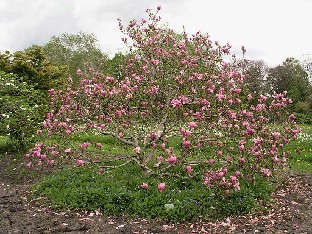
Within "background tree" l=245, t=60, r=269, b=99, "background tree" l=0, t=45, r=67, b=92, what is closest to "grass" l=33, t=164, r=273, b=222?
"background tree" l=0, t=45, r=67, b=92

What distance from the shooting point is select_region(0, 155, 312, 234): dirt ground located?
8.72 m

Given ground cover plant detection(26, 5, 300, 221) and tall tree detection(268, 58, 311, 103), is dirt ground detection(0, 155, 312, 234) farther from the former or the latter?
tall tree detection(268, 58, 311, 103)

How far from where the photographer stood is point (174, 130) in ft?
37.1

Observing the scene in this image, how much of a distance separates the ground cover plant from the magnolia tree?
0.10ft

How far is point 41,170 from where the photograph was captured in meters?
13.9

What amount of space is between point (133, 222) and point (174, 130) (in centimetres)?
324

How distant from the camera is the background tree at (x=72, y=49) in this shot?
52.2m

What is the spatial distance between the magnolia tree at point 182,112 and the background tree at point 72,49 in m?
40.2

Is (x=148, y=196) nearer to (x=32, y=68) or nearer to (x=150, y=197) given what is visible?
(x=150, y=197)

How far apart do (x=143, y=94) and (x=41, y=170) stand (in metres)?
5.13

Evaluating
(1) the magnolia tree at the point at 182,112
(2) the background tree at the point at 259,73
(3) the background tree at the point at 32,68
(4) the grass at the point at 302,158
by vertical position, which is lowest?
(4) the grass at the point at 302,158

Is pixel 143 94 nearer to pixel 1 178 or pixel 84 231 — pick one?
pixel 84 231

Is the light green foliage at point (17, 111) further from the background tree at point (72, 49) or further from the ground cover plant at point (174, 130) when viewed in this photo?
the background tree at point (72, 49)

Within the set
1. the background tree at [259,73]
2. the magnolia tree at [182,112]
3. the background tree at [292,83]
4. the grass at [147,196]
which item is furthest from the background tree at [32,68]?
the background tree at [292,83]
